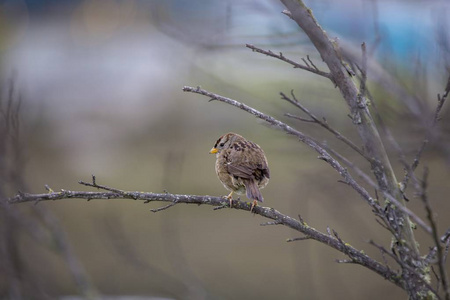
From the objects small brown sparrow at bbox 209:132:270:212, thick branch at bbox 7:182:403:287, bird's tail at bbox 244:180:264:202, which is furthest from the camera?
small brown sparrow at bbox 209:132:270:212

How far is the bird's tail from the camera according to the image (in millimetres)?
3826

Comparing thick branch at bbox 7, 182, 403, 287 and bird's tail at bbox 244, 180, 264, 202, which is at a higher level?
bird's tail at bbox 244, 180, 264, 202

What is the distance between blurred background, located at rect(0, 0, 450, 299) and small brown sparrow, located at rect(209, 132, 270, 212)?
1.03 ft

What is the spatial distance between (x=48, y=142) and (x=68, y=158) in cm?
73

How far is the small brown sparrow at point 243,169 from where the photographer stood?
412 centimetres

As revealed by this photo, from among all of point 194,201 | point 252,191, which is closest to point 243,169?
point 252,191

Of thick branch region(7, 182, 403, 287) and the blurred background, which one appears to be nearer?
thick branch region(7, 182, 403, 287)

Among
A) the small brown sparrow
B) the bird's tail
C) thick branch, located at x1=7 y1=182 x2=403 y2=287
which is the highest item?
the small brown sparrow

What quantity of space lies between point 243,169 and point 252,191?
255 mm

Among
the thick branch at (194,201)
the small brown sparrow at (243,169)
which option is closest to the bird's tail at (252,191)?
the small brown sparrow at (243,169)

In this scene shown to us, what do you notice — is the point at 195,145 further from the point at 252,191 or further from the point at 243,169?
the point at 252,191

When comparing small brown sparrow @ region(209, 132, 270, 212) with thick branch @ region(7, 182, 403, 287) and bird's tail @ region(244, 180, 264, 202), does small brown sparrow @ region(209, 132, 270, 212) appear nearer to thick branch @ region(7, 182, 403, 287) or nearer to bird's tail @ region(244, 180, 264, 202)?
bird's tail @ region(244, 180, 264, 202)

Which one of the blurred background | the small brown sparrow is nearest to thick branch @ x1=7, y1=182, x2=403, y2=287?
the blurred background

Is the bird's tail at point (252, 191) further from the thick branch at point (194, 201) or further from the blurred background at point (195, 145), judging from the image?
the thick branch at point (194, 201)
